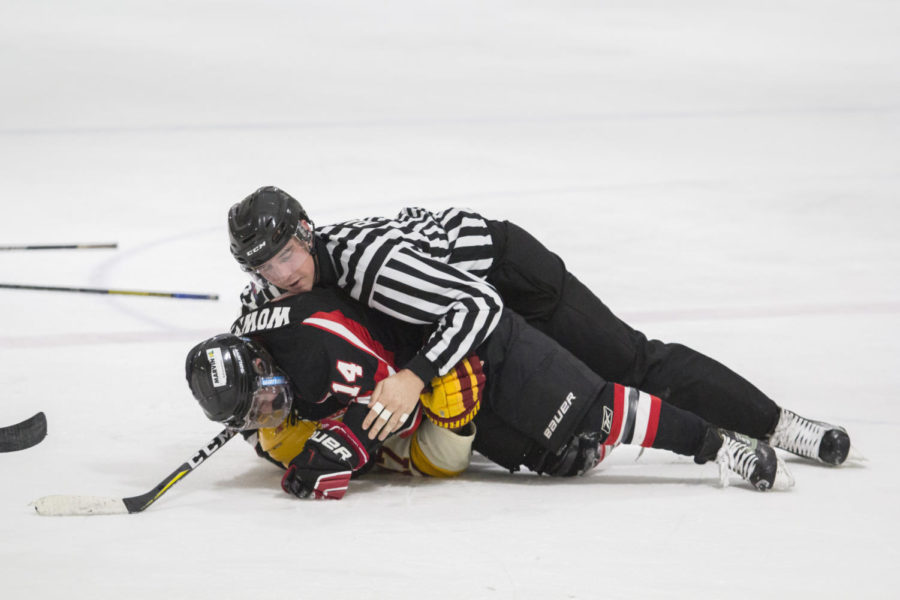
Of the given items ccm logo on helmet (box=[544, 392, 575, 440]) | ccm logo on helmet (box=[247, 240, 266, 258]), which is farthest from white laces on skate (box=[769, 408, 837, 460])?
ccm logo on helmet (box=[247, 240, 266, 258])

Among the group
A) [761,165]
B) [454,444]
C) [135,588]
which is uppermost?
[761,165]

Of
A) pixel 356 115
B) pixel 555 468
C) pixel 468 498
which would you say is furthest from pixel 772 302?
pixel 356 115

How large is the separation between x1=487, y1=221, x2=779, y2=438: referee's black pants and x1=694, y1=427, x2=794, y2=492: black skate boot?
26cm

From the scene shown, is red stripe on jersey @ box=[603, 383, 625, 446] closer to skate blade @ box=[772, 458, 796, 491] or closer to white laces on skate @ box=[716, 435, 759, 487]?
white laces on skate @ box=[716, 435, 759, 487]

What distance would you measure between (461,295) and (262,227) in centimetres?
45

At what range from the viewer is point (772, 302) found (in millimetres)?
4426

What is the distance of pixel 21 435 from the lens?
2906 millimetres

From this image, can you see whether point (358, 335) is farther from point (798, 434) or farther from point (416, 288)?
point (798, 434)

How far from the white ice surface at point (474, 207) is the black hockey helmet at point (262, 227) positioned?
521 mm

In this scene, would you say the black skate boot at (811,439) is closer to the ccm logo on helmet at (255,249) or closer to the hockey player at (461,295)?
the hockey player at (461,295)

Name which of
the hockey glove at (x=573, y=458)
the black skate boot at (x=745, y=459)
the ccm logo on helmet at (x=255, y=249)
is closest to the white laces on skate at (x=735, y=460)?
the black skate boot at (x=745, y=459)

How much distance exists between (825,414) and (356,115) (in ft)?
17.5

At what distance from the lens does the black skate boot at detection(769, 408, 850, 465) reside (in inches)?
111

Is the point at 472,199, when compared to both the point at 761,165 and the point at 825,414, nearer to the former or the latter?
the point at 761,165
